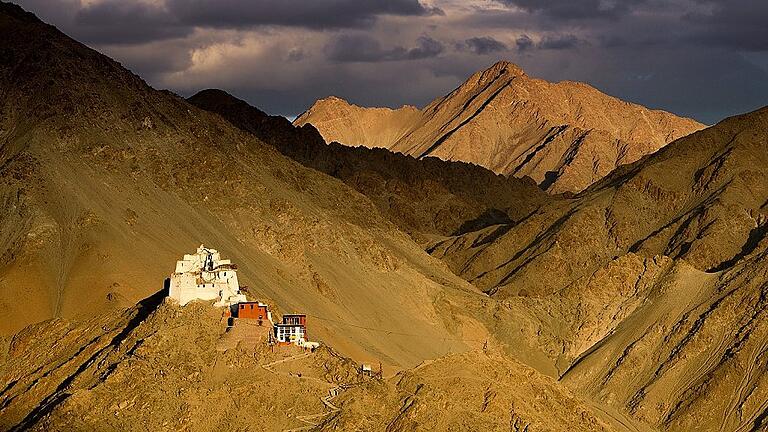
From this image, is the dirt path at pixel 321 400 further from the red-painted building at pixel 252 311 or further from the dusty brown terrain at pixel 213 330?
the red-painted building at pixel 252 311

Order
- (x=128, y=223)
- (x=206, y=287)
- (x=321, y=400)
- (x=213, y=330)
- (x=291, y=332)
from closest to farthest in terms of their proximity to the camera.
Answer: (x=321, y=400) → (x=213, y=330) → (x=291, y=332) → (x=206, y=287) → (x=128, y=223)

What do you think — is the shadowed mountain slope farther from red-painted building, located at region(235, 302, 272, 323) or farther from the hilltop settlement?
red-painted building, located at region(235, 302, 272, 323)

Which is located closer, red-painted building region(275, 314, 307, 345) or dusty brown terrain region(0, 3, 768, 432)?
dusty brown terrain region(0, 3, 768, 432)

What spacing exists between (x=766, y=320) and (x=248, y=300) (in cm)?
10183

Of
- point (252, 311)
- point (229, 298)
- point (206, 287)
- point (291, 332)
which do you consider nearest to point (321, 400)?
point (252, 311)

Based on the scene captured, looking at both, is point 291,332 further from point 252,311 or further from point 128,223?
point 128,223

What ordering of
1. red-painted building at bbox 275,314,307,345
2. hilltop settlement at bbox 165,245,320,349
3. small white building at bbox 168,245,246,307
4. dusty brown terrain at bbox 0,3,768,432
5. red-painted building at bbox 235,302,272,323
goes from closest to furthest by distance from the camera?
dusty brown terrain at bbox 0,3,768,432 < red-painted building at bbox 235,302,272,323 < hilltop settlement at bbox 165,245,320,349 < red-painted building at bbox 275,314,307,345 < small white building at bbox 168,245,246,307

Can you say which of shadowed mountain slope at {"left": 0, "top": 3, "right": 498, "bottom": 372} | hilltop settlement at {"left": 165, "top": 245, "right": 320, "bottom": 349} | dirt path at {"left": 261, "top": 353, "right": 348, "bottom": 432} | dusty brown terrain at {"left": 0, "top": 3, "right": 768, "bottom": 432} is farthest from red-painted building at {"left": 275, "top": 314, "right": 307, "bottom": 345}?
shadowed mountain slope at {"left": 0, "top": 3, "right": 498, "bottom": 372}

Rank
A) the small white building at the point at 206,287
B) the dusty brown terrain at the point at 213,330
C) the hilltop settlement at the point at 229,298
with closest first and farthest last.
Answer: the dusty brown terrain at the point at 213,330
the hilltop settlement at the point at 229,298
the small white building at the point at 206,287

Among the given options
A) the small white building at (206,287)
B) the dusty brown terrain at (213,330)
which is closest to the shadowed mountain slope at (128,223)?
the dusty brown terrain at (213,330)

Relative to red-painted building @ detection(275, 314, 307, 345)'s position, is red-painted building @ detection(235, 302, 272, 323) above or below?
above

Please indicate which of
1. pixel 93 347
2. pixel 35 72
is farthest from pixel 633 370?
pixel 93 347

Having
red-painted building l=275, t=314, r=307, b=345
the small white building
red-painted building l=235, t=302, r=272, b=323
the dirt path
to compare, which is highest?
the small white building

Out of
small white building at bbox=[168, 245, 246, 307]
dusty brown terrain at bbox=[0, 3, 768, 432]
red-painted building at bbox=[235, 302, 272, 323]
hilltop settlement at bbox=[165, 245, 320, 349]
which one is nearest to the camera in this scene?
dusty brown terrain at bbox=[0, 3, 768, 432]
